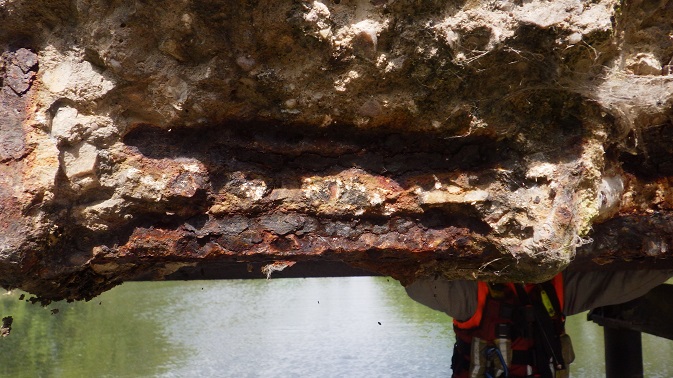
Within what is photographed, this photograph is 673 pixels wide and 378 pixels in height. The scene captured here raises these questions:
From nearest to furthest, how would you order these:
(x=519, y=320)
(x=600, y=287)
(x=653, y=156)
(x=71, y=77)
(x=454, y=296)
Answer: (x=71, y=77) < (x=653, y=156) < (x=519, y=320) < (x=454, y=296) < (x=600, y=287)

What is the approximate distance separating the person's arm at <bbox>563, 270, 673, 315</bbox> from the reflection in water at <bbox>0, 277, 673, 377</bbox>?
177cm

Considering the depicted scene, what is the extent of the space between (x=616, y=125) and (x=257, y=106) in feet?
2.21

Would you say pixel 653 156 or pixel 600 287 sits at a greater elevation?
pixel 653 156

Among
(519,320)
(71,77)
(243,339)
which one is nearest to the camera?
(71,77)

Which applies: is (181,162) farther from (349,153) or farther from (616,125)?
(616,125)

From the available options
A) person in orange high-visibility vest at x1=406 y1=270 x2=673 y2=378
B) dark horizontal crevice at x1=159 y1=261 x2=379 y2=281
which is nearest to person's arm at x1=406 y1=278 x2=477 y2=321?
person in orange high-visibility vest at x1=406 y1=270 x2=673 y2=378

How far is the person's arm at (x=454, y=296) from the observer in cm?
203

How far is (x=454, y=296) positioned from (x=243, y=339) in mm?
3696

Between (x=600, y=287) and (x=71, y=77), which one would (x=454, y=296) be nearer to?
(x=600, y=287)

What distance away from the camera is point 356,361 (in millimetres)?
4617

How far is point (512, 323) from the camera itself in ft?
6.29

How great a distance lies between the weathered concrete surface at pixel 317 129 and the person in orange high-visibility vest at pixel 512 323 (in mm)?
845

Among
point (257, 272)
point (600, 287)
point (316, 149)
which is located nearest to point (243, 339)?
point (257, 272)

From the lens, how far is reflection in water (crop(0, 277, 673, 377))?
4559 millimetres
